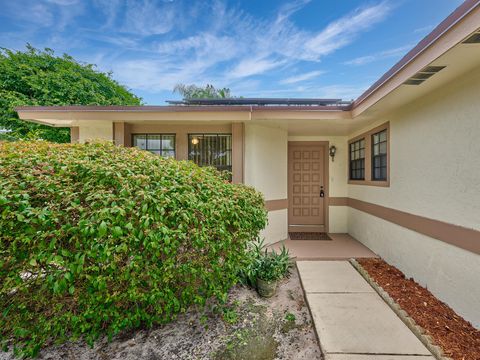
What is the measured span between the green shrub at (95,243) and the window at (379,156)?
Answer: 12.5 ft

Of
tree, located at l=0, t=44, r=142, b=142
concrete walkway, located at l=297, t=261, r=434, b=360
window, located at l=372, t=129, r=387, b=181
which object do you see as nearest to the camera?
concrete walkway, located at l=297, t=261, r=434, b=360

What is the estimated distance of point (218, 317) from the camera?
8.22ft

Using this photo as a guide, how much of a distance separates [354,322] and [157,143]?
4849 millimetres

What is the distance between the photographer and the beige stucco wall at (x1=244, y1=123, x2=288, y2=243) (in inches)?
188

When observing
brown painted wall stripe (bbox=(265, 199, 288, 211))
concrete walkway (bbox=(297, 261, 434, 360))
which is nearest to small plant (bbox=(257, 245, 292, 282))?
concrete walkway (bbox=(297, 261, 434, 360))

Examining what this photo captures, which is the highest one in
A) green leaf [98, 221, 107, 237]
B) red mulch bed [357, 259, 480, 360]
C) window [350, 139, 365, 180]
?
window [350, 139, 365, 180]

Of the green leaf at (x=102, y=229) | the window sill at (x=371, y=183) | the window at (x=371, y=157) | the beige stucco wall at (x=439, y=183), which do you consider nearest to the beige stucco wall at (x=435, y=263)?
the beige stucco wall at (x=439, y=183)

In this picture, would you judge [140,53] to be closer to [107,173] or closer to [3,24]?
[3,24]

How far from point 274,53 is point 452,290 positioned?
9185 mm

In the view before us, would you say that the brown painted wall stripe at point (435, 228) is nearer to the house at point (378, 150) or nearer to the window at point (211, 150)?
the house at point (378, 150)

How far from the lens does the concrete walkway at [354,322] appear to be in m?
1.99

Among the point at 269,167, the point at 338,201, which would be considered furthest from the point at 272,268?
the point at 338,201

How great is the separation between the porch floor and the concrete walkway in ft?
1.99

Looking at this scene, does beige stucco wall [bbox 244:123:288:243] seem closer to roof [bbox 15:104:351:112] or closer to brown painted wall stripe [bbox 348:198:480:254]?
roof [bbox 15:104:351:112]
